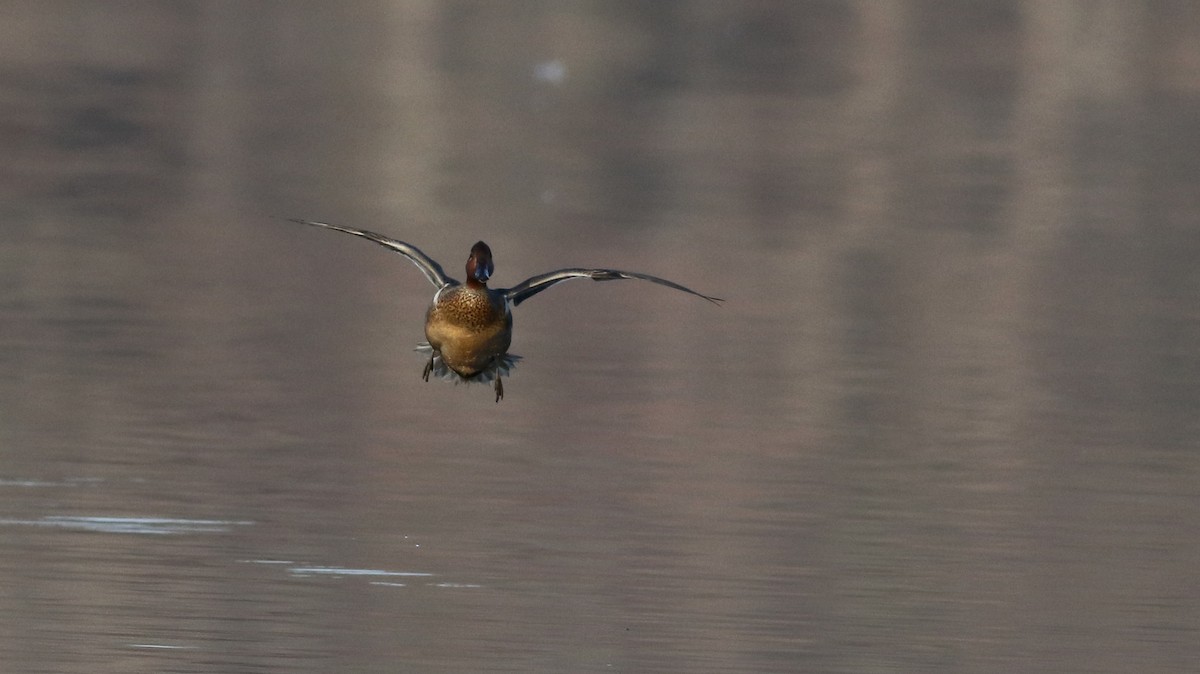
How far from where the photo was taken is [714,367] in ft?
52.5

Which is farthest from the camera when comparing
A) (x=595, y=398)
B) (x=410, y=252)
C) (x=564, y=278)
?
(x=595, y=398)

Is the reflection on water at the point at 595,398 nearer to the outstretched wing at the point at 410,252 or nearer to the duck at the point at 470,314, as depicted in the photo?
the duck at the point at 470,314

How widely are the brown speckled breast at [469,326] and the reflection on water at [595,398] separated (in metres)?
1.10

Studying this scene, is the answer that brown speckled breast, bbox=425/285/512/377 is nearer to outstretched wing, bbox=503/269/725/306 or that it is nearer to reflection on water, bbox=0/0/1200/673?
outstretched wing, bbox=503/269/725/306

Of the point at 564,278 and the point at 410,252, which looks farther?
the point at 564,278

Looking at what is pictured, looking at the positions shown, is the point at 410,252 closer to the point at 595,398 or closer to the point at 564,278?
the point at 564,278

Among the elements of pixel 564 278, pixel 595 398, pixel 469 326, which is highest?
pixel 564 278

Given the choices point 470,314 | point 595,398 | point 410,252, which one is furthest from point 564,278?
point 595,398

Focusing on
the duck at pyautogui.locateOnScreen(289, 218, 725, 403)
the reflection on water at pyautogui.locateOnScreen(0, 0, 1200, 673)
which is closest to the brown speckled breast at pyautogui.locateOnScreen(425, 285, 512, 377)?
the duck at pyautogui.locateOnScreen(289, 218, 725, 403)

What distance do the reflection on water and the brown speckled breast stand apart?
1103 millimetres

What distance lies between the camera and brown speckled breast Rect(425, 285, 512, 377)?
914 centimetres

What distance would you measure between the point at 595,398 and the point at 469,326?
5568 mm

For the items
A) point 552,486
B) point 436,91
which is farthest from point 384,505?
point 436,91

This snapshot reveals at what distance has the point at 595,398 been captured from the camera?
14672 millimetres
